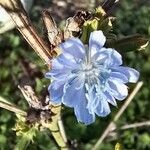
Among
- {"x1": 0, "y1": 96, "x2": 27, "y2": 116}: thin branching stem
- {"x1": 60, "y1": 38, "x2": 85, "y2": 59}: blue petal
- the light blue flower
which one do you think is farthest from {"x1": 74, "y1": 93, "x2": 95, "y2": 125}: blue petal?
{"x1": 0, "y1": 96, "x2": 27, "y2": 116}: thin branching stem

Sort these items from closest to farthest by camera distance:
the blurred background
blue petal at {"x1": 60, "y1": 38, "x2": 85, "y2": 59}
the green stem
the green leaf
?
1. blue petal at {"x1": 60, "y1": 38, "x2": 85, "y2": 59}
2. the green leaf
3. the green stem
4. the blurred background

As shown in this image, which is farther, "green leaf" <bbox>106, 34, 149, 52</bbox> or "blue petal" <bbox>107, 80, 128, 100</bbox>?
"green leaf" <bbox>106, 34, 149, 52</bbox>

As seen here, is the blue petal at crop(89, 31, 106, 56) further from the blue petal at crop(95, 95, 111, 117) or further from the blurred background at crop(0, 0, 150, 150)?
the blurred background at crop(0, 0, 150, 150)

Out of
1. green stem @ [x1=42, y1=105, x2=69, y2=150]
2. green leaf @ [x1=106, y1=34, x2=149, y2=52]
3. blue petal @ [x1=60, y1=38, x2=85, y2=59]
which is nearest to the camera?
blue petal @ [x1=60, y1=38, x2=85, y2=59]

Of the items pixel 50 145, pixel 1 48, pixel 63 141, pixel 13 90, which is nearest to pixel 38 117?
pixel 63 141

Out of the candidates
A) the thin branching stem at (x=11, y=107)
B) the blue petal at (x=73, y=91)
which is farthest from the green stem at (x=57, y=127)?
the blue petal at (x=73, y=91)

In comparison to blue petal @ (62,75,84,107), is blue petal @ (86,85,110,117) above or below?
below

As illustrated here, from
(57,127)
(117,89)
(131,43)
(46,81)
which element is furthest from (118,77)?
(46,81)

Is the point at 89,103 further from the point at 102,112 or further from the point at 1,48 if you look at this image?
the point at 1,48
